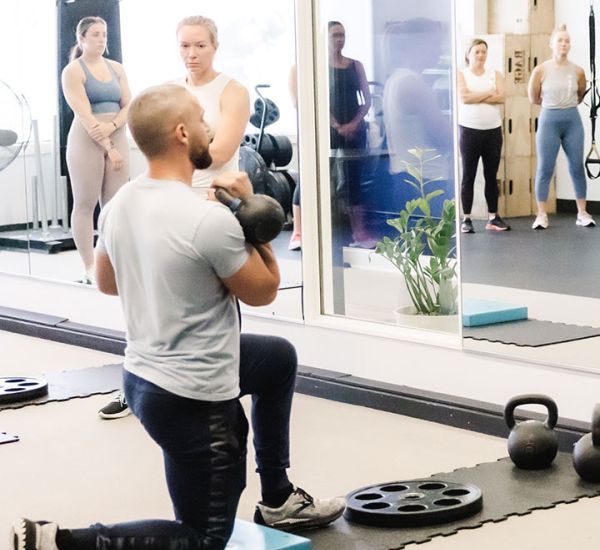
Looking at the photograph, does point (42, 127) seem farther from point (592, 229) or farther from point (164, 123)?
point (164, 123)

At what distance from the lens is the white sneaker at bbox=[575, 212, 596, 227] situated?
434cm

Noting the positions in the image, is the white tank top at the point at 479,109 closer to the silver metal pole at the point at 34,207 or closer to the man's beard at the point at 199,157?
the man's beard at the point at 199,157

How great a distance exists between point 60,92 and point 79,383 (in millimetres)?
1833

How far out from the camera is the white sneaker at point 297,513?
10.9 feet

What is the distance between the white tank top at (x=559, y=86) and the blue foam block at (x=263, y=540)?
6.34 ft

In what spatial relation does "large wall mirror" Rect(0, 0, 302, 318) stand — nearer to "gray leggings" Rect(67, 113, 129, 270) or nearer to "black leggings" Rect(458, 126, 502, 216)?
"gray leggings" Rect(67, 113, 129, 270)

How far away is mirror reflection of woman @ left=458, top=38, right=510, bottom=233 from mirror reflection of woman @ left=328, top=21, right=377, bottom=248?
55 cm

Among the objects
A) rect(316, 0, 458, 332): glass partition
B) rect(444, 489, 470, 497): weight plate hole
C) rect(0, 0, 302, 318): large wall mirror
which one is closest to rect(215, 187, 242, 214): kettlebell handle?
rect(444, 489, 470, 497): weight plate hole

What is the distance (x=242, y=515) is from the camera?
361 centimetres

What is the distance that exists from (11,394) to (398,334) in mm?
1627

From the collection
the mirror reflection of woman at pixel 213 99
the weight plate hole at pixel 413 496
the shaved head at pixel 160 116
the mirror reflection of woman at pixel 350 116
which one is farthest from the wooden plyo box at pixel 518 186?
the shaved head at pixel 160 116

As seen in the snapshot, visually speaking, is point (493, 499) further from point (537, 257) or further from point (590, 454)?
point (537, 257)

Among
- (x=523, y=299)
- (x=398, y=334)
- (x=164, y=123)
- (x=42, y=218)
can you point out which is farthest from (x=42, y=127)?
(x=164, y=123)

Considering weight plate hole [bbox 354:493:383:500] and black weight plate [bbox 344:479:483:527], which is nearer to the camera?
black weight plate [bbox 344:479:483:527]
